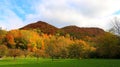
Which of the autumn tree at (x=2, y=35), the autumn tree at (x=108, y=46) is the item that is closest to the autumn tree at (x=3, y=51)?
the autumn tree at (x=2, y=35)

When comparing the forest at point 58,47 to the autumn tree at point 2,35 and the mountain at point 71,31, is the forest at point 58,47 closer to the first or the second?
the autumn tree at point 2,35

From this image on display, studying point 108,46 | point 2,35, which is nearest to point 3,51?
point 2,35

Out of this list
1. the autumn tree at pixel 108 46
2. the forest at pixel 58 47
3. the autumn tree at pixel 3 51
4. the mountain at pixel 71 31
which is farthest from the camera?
the mountain at pixel 71 31

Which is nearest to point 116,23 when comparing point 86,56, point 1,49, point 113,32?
point 113,32

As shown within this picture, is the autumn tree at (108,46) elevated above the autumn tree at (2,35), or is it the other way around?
the autumn tree at (2,35)

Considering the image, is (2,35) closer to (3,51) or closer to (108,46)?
(3,51)

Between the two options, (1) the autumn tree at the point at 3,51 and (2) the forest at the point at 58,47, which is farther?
(1) the autumn tree at the point at 3,51

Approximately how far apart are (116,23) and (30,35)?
46339mm

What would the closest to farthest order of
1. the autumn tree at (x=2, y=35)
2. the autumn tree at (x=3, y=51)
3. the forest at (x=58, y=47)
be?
the forest at (x=58, y=47)
the autumn tree at (x=3, y=51)
the autumn tree at (x=2, y=35)

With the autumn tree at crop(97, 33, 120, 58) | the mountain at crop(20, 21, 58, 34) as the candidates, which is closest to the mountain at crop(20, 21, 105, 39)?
the mountain at crop(20, 21, 58, 34)

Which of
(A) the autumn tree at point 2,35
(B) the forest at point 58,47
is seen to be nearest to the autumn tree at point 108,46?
(B) the forest at point 58,47

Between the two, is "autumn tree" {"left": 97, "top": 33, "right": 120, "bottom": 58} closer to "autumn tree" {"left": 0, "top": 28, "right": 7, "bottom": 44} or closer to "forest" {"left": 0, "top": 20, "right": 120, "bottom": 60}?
"forest" {"left": 0, "top": 20, "right": 120, "bottom": 60}

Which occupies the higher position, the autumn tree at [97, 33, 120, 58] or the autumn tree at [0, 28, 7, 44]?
the autumn tree at [0, 28, 7, 44]

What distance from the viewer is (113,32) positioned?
80750mm
